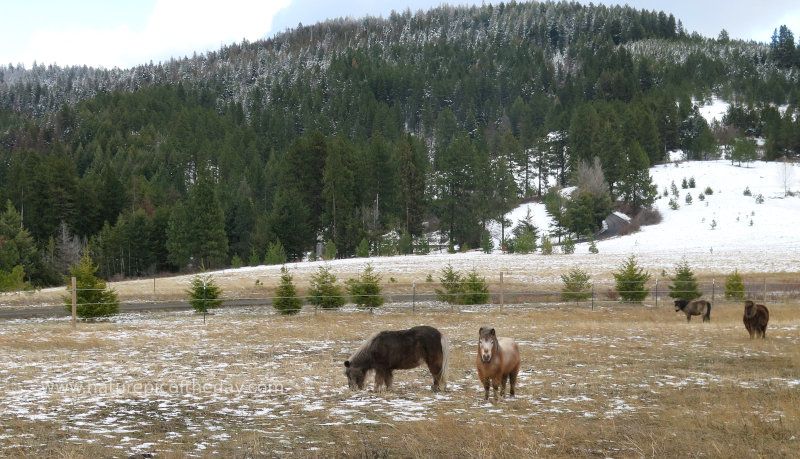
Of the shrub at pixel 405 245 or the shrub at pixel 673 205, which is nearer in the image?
the shrub at pixel 405 245

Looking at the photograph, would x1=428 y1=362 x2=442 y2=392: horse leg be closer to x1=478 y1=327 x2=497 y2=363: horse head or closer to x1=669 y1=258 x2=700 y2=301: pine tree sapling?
x1=478 y1=327 x2=497 y2=363: horse head

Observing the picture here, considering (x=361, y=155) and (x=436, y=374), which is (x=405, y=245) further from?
(x=436, y=374)

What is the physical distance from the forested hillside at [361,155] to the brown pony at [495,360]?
42966mm

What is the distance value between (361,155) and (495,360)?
74050mm

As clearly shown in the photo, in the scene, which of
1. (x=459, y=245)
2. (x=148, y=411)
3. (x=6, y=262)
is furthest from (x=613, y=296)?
(x=6, y=262)

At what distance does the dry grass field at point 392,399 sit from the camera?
7.33 m

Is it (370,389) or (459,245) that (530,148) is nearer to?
(459,245)

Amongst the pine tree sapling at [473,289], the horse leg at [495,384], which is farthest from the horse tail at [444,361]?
the pine tree sapling at [473,289]

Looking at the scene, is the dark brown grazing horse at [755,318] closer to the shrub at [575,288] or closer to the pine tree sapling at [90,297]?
the shrub at [575,288]

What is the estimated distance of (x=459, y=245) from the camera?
79.1 meters

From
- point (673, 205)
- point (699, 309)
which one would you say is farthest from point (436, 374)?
point (673, 205)

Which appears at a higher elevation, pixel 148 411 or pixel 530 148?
pixel 530 148

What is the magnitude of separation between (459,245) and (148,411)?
70898mm

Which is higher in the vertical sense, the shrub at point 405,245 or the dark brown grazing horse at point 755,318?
the shrub at point 405,245
